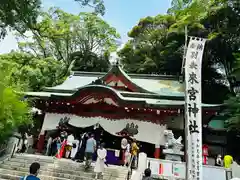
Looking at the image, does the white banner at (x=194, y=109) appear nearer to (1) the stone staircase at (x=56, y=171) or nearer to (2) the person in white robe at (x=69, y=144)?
(1) the stone staircase at (x=56, y=171)

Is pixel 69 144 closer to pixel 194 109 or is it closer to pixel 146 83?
pixel 194 109

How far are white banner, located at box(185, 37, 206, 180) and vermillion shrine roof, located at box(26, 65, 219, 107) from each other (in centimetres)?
381

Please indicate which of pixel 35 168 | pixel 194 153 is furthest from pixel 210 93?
pixel 35 168

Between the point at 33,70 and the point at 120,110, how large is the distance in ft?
36.4

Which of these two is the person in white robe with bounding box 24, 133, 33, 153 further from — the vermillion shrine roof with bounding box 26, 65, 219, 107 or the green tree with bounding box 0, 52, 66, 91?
the green tree with bounding box 0, 52, 66, 91

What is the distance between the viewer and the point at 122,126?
12484mm

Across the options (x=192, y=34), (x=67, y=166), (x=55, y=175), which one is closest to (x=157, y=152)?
(x=67, y=166)

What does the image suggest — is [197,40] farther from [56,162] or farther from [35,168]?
[56,162]

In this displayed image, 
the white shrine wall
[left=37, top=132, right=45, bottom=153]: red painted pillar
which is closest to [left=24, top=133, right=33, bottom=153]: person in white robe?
[left=37, top=132, right=45, bottom=153]: red painted pillar

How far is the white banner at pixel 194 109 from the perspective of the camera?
662cm

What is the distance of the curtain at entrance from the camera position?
39.0 feet

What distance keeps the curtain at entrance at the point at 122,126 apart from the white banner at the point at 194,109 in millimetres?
4878

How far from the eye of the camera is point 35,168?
149 inches

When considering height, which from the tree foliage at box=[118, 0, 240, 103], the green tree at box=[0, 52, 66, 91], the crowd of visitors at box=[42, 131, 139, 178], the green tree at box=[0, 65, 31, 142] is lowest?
the crowd of visitors at box=[42, 131, 139, 178]
